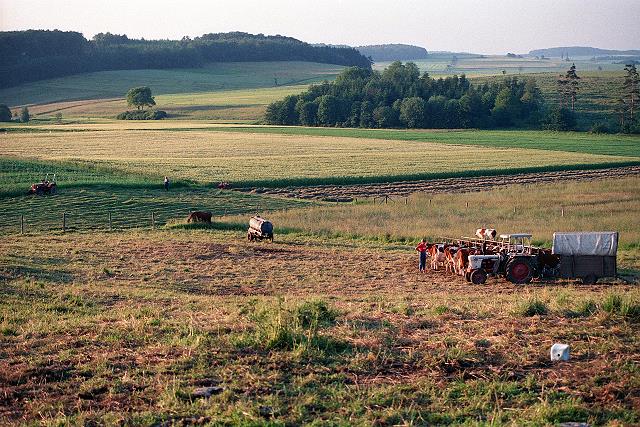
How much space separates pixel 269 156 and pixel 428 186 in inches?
787

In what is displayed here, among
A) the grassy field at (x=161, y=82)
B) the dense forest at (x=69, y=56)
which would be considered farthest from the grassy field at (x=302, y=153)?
the grassy field at (x=161, y=82)

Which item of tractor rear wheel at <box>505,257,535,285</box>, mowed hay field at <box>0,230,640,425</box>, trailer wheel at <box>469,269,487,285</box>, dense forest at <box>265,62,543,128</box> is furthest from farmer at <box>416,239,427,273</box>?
dense forest at <box>265,62,543,128</box>

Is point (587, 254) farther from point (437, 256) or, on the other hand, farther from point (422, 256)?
point (422, 256)

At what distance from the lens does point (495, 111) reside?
108875 mm

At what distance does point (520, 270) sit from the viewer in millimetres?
21500

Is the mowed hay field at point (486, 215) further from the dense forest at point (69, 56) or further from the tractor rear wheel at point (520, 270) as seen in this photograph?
the dense forest at point (69, 56)

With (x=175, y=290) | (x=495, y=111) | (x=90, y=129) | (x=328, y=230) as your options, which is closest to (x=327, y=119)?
(x=495, y=111)

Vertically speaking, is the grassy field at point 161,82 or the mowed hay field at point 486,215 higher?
the grassy field at point 161,82

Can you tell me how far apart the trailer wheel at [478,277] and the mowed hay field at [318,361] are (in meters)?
5.06

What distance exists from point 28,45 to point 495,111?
72467 millimetres

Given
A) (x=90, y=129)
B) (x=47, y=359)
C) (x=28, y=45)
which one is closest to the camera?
(x=47, y=359)

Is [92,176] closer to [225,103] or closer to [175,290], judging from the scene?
[175,290]

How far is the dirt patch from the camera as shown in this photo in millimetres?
47531

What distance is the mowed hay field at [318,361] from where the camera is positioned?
8586 millimetres
